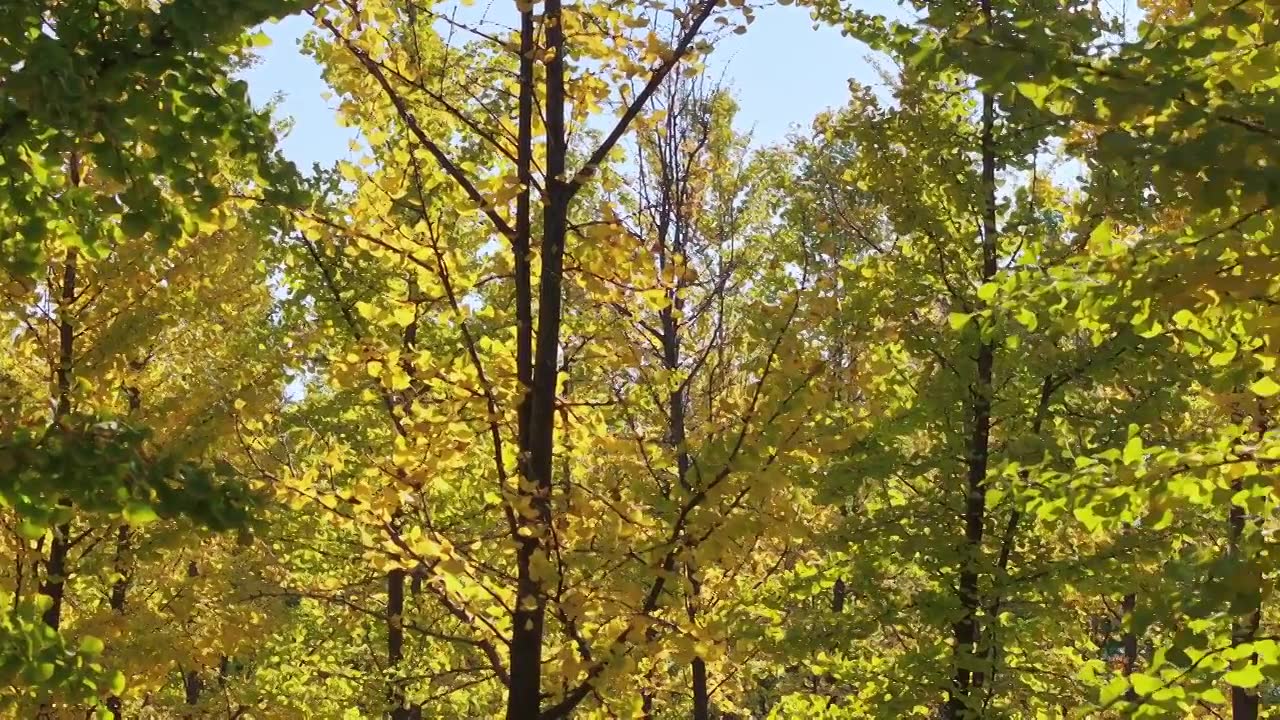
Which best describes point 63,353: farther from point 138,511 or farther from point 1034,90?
point 1034,90

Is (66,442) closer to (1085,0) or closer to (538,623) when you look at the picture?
(538,623)

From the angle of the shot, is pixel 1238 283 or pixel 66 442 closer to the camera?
pixel 66 442

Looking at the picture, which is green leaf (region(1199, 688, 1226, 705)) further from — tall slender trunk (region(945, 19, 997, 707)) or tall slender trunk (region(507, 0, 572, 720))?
tall slender trunk (region(945, 19, 997, 707))

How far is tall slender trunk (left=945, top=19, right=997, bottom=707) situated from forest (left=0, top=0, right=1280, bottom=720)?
0.12 feet

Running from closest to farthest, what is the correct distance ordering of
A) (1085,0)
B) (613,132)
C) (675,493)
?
(675,493) → (613,132) → (1085,0)

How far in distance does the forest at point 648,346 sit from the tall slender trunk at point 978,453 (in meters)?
0.04

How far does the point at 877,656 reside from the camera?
7.09 m

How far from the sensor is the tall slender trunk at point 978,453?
18.5ft

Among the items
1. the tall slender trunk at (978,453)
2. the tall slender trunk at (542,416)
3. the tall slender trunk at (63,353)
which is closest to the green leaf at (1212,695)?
the tall slender trunk at (542,416)

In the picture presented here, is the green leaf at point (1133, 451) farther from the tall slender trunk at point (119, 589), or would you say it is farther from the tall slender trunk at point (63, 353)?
the tall slender trunk at point (119, 589)

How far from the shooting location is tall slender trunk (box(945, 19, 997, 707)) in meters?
5.64

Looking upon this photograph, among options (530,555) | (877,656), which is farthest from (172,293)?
(877,656)

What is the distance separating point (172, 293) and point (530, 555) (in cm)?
425

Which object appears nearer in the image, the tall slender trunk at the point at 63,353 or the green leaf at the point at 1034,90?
the green leaf at the point at 1034,90
